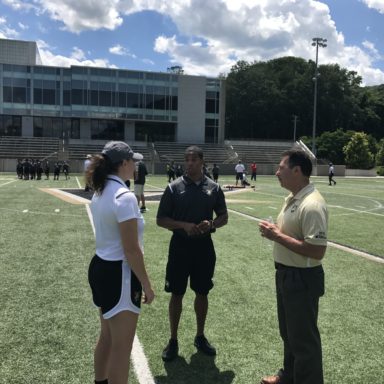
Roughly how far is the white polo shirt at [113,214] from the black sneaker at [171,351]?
179 centimetres

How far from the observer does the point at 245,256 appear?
9469mm

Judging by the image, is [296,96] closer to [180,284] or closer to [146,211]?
[146,211]

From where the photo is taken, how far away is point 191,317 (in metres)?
5.86

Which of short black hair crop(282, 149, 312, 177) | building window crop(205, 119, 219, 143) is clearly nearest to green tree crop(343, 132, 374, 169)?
building window crop(205, 119, 219, 143)

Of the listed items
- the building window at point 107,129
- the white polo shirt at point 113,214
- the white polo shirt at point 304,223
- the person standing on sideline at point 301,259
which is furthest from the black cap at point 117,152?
the building window at point 107,129

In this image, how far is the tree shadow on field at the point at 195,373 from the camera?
4203 millimetres

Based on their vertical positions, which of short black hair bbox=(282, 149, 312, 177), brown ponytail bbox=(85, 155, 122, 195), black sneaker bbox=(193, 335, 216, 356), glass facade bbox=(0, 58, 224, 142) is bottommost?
black sneaker bbox=(193, 335, 216, 356)

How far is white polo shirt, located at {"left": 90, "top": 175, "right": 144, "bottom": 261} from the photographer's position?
307cm

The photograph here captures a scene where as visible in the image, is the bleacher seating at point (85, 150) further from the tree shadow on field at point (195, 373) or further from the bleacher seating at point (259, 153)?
the tree shadow on field at point (195, 373)

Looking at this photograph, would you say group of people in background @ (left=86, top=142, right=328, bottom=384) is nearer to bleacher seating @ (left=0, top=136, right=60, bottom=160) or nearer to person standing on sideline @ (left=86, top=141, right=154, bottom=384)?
person standing on sideline @ (left=86, top=141, right=154, bottom=384)

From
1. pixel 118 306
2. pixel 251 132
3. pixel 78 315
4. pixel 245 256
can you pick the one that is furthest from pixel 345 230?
pixel 251 132

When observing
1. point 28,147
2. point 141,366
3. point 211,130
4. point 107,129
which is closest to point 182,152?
point 211,130

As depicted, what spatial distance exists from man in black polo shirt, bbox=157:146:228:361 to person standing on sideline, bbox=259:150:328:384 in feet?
3.81

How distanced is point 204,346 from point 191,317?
106 centimetres
